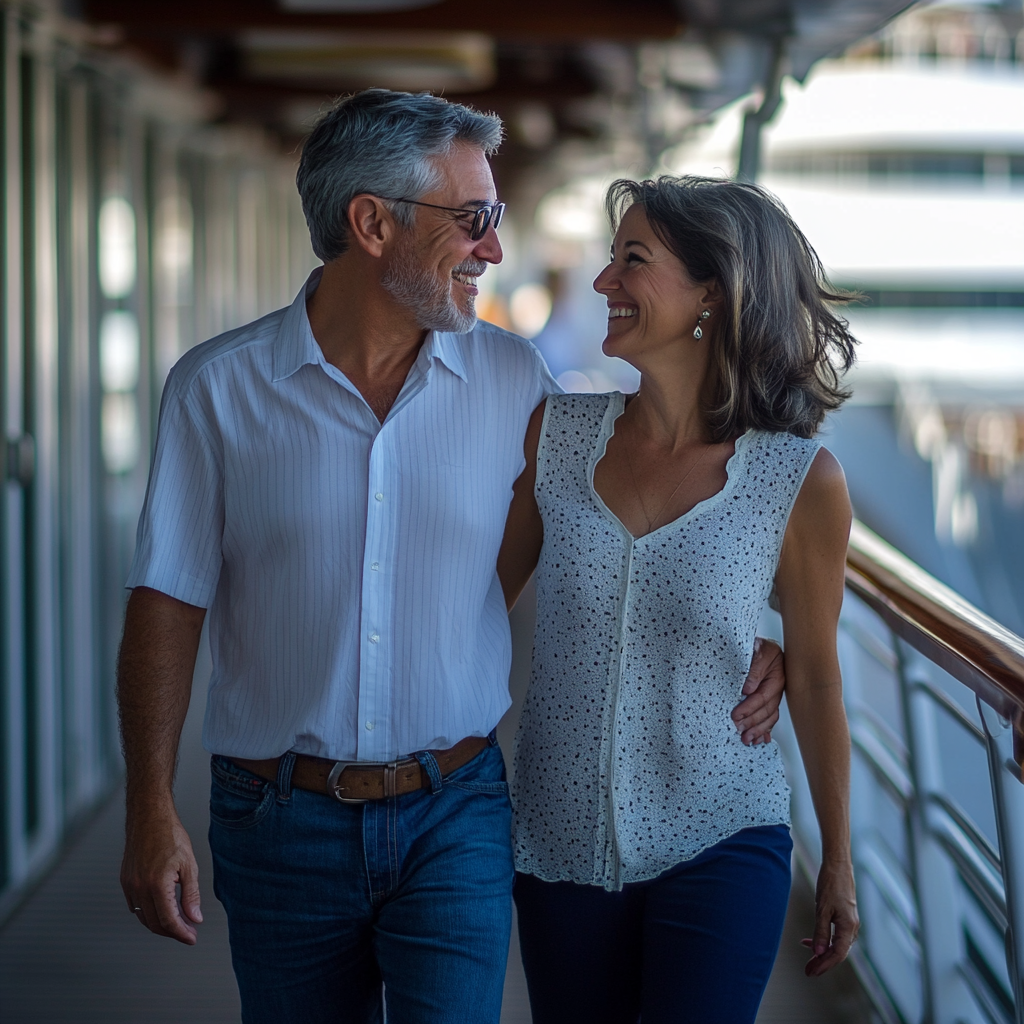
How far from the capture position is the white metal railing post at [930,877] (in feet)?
6.93

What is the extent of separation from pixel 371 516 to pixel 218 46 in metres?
3.61

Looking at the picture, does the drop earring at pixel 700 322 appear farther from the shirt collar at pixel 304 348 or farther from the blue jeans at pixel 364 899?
the blue jeans at pixel 364 899

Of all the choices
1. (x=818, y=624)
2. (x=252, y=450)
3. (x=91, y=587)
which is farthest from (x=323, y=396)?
(x=91, y=587)

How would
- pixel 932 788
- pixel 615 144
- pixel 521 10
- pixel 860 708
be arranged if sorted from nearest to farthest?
1. pixel 932 788
2. pixel 860 708
3. pixel 521 10
4. pixel 615 144

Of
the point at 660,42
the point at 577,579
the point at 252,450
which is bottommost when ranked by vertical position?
the point at 577,579

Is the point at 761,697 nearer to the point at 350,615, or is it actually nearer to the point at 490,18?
the point at 350,615

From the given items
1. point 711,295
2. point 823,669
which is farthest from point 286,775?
point 711,295

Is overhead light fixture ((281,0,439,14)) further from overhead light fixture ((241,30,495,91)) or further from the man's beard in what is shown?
the man's beard

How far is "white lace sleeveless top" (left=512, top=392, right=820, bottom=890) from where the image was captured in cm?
159

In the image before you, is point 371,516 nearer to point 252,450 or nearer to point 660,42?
point 252,450

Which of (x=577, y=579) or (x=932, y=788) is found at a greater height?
(x=577, y=579)

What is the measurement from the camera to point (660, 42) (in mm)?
3660

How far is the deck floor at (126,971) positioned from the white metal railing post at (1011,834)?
3.74 feet

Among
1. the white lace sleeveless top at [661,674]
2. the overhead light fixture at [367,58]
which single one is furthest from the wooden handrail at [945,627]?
the overhead light fixture at [367,58]
